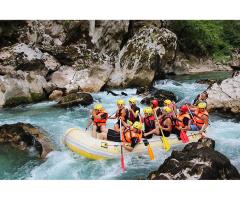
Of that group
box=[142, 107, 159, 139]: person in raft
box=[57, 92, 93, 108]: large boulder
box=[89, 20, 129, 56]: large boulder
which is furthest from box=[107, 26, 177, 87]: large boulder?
box=[142, 107, 159, 139]: person in raft

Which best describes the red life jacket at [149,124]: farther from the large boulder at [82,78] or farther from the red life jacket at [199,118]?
the large boulder at [82,78]

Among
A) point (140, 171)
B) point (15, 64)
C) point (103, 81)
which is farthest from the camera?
point (103, 81)

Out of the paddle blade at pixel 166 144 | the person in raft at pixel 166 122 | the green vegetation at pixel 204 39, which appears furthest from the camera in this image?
the green vegetation at pixel 204 39

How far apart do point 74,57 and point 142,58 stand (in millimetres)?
2029

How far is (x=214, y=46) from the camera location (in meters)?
17.2

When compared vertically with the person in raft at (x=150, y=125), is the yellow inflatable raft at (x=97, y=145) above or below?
below

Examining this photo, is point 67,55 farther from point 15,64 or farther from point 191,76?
point 191,76

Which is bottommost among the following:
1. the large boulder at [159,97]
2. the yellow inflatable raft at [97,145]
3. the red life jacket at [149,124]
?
the large boulder at [159,97]

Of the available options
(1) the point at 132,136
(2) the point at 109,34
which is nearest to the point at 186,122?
(1) the point at 132,136

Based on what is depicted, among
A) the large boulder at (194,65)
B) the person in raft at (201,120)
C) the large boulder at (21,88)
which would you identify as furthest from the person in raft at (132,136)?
the large boulder at (194,65)

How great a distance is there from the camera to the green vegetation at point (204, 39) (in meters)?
16.4

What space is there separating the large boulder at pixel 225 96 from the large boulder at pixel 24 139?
397 cm

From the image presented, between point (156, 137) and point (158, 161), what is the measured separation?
0.49 m

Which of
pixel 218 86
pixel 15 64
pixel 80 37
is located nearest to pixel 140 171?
pixel 218 86
